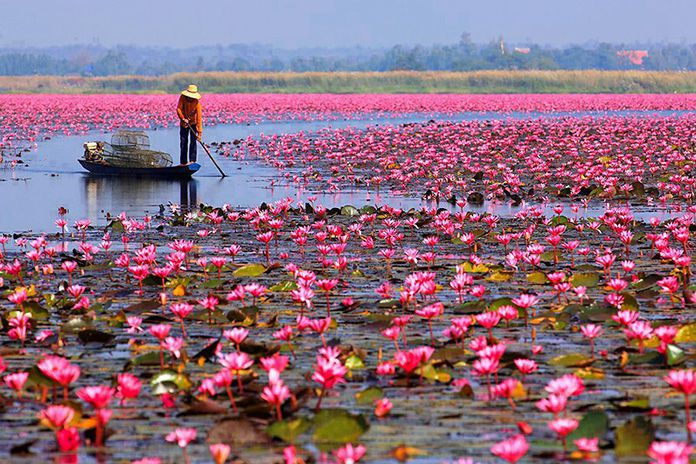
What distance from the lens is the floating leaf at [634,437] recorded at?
16.9ft

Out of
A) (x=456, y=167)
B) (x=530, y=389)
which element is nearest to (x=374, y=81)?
(x=456, y=167)

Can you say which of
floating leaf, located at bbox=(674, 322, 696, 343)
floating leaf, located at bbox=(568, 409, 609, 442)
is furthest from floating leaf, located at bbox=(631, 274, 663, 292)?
floating leaf, located at bbox=(568, 409, 609, 442)

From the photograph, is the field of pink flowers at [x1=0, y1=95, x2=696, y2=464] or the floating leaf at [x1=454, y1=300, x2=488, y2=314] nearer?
the field of pink flowers at [x1=0, y1=95, x2=696, y2=464]

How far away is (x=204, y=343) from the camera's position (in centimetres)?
773

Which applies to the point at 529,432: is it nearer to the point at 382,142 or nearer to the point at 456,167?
the point at 456,167

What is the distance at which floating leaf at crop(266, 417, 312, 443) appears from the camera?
213 inches

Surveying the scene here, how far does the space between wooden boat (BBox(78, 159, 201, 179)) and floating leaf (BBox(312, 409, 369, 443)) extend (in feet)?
57.8

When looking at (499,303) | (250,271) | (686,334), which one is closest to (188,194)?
(250,271)

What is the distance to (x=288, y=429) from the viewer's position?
5.41 meters

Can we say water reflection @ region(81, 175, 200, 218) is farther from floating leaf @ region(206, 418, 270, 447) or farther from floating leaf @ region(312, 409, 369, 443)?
floating leaf @ region(312, 409, 369, 443)

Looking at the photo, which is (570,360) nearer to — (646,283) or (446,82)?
(646,283)

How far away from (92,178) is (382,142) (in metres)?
11.3

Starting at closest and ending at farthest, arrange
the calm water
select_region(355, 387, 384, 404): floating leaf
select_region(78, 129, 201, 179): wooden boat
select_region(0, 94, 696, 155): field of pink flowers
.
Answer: select_region(355, 387, 384, 404): floating leaf < the calm water < select_region(78, 129, 201, 179): wooden boat < select_region(0, 94, 696, 155): field of pink flowers

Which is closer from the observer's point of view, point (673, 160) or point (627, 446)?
point (627, 446)
